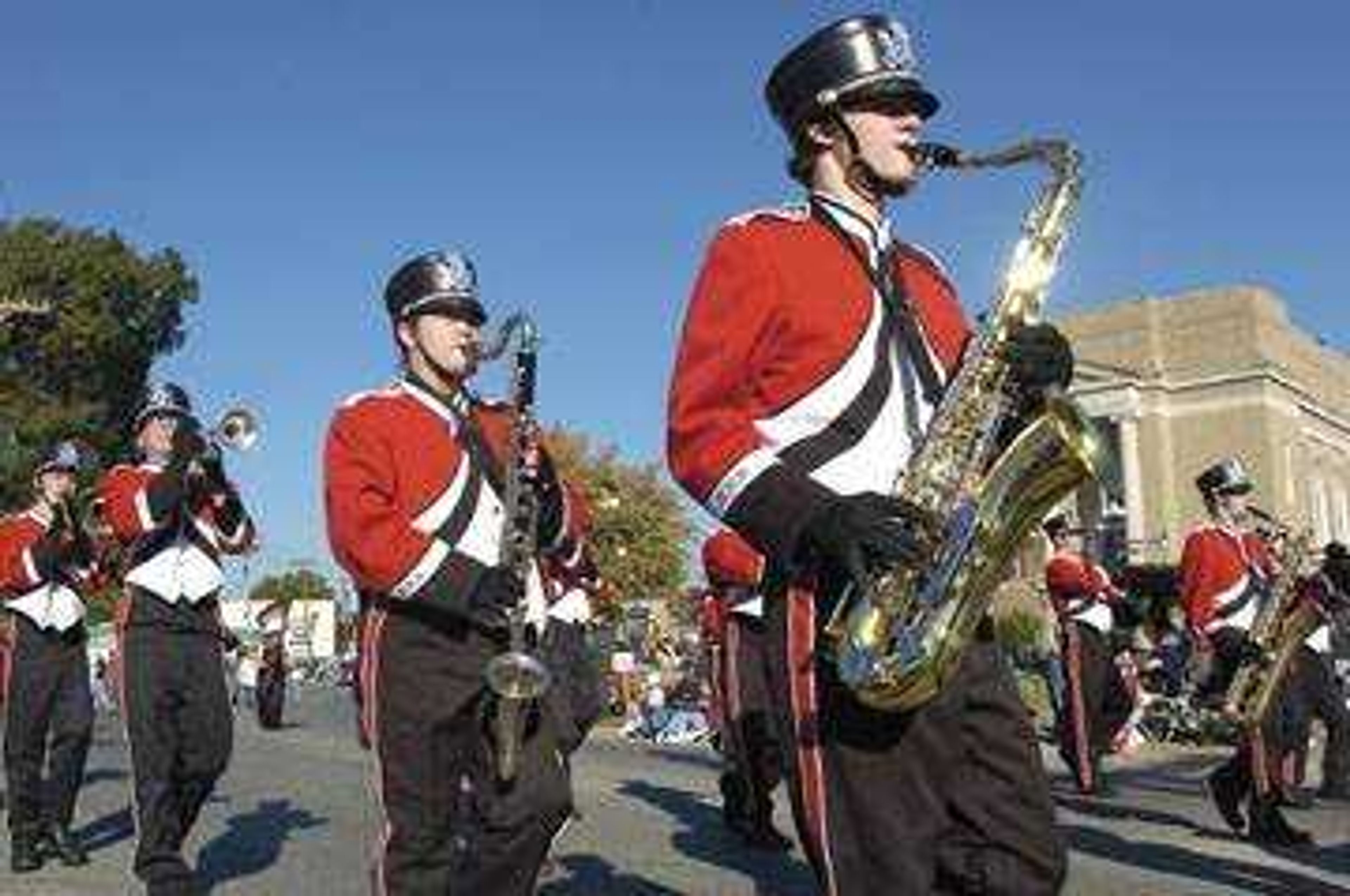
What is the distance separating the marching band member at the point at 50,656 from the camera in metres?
10.7

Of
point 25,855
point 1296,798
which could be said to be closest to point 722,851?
point 25,855

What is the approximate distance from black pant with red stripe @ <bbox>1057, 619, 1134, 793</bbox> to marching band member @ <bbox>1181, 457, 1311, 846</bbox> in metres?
2.71

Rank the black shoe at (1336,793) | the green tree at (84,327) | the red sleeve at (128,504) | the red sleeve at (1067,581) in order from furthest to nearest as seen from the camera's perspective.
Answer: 1. the green tree at (84,327)
2. the red sleeve at (1067,581)
3. the black shoe at (1336,793)
4. the red sleeve at (128,504)

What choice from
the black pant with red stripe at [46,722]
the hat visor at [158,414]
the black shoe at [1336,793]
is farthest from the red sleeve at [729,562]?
the black shoe at [1336,793]

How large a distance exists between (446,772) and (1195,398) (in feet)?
268

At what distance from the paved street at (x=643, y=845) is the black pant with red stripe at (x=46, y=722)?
0.39m

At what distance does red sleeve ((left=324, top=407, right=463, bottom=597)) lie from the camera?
5.87 metres

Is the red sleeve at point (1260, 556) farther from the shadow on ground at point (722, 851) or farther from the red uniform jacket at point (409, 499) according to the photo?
the red uniform jacket at point (409, 499)

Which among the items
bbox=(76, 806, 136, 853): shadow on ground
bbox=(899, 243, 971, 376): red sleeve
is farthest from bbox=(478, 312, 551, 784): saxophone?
bbox=(76, 806, 136, 853): shadow on ground

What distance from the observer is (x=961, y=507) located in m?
3.89

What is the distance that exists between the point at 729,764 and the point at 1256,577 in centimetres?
305

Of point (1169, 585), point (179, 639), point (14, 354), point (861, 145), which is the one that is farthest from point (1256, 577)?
point (14, 354)

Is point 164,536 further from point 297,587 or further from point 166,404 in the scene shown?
point 297,587

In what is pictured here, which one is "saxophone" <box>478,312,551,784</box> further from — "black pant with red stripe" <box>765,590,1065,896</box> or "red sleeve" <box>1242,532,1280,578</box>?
"red sleeve" <box>1242,532,1280,578</box>
